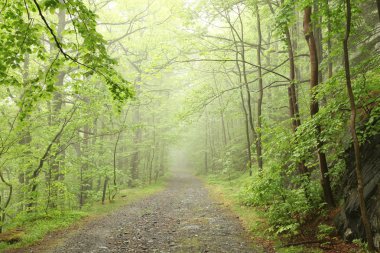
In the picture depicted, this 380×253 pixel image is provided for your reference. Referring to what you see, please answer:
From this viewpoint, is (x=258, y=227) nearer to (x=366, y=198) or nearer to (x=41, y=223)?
(x=366, y=198)

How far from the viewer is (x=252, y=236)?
25.7 feet

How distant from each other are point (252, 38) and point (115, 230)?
14.6m

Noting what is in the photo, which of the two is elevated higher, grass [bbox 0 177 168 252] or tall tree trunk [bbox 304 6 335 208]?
tall tree trunk [bbox 304 6 335 208]

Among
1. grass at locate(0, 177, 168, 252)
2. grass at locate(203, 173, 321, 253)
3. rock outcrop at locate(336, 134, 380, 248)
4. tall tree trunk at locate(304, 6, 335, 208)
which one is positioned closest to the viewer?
rock outcrop at locate(336, 134, 380, 248)

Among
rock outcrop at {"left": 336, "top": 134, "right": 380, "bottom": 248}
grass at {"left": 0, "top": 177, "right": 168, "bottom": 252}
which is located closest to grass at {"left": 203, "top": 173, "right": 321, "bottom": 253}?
rock outcrop at {"left": 336, "top": 134, "right": 380, "bottom": 248}

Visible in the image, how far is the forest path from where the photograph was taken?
720cm

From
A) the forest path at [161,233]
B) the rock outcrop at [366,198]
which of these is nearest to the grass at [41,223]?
the forest path at [161,233]

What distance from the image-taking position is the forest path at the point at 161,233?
7195 millimetres

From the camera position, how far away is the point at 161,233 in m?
8.68

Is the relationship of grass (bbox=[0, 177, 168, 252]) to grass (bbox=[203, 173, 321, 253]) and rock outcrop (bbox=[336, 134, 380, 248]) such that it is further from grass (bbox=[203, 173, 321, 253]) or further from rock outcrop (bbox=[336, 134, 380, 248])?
rock outcrop (bbox=[336, 134, 380, 248])

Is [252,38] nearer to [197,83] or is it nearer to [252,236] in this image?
[197,83]

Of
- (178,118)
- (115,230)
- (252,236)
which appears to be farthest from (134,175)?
(252,236)

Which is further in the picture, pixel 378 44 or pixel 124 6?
pixel 124 6

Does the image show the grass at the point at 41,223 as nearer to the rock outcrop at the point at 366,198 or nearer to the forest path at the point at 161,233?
the forest path at the point at 161,233
